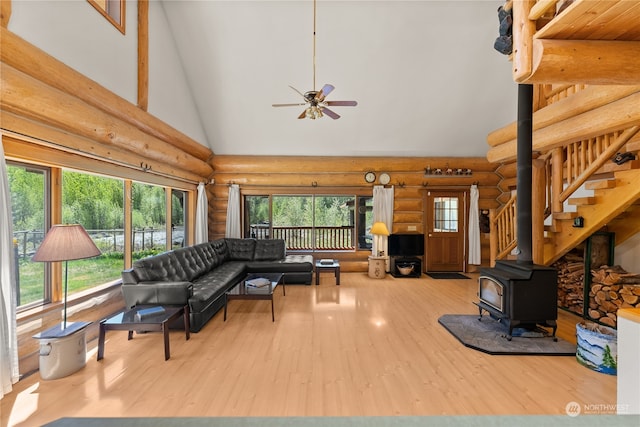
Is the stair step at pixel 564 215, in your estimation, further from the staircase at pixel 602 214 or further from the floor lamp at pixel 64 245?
the floor lamp at pixel 64 245

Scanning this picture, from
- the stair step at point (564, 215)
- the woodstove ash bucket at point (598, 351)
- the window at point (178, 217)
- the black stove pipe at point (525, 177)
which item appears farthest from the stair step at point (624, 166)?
the window at point (178, 217)

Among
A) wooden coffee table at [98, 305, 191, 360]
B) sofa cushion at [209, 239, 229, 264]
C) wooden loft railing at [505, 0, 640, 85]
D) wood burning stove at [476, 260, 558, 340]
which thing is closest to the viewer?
wooden loft railing at [505, 0, 640, 85]

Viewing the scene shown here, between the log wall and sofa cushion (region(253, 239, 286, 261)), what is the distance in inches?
57.6

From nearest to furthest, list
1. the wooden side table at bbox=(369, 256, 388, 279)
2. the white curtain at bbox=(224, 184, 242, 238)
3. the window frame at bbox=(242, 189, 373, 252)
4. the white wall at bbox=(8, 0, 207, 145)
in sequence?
1. the white wall at bbox=(8, 0, 207, 145)
2. the wooden side table at bbox=(369, 256, 388, 279)
3. the white curtain at bbox=(224, 184, 242, 238)
4. the window frame at bbox=(242, 189, 373, 252)

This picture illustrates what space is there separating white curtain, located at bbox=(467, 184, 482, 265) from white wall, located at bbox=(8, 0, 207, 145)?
7030 millimetres

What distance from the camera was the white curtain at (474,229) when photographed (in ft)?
25.0

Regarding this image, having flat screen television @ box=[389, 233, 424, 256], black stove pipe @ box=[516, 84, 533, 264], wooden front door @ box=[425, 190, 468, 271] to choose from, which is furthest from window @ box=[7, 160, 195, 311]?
wooden front door @ box=[425, 190, 468, 271]

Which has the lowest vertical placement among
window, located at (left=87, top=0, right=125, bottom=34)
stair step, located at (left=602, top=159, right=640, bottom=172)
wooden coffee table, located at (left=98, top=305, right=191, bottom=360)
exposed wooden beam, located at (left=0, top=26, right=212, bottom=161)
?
wooden coffee table, located at (left=98, top=305, right=191, bottom=360)

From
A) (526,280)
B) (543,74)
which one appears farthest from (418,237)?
(543,74)

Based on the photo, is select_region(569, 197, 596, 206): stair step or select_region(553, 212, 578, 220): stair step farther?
select_region(553, 212, 578, 220): stair step

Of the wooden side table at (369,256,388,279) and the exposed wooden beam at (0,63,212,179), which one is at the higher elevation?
the exposed wooden beam at (0,63,212,179)

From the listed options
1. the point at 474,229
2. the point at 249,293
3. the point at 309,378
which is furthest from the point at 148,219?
the point at 474,229

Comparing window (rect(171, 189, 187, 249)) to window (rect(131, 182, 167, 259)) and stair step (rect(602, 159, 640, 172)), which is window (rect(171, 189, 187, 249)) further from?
stair step (rect(602, 159, 640, 172))

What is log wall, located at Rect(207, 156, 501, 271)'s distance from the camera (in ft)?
24.8
